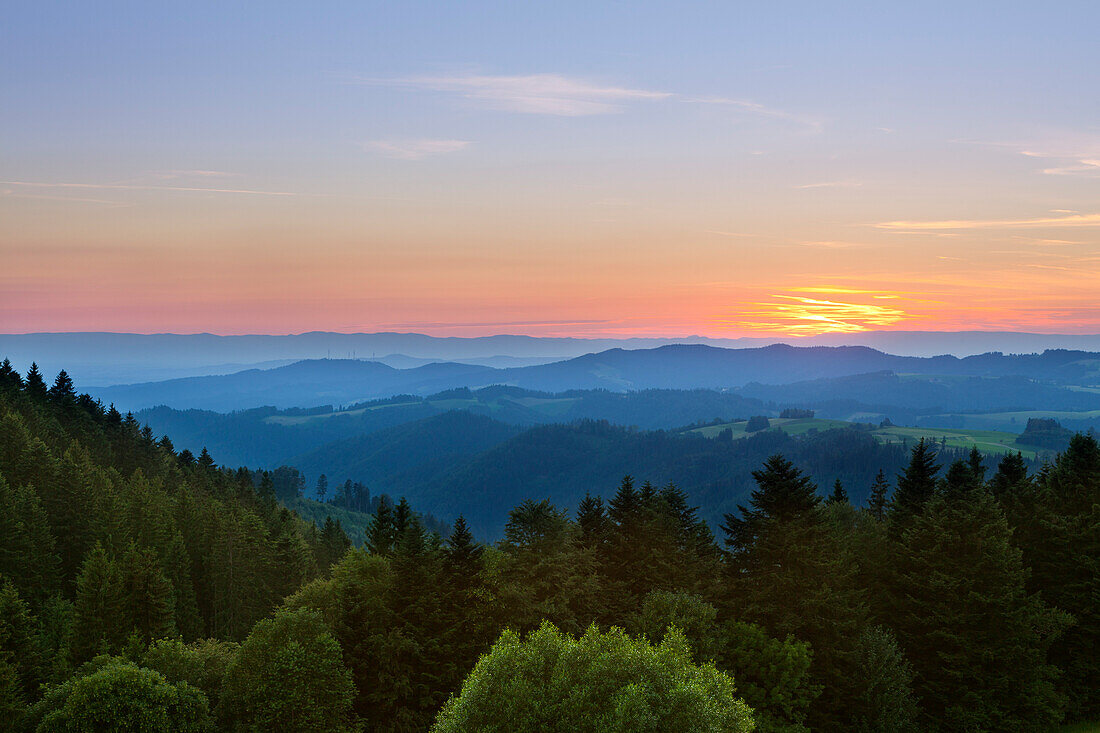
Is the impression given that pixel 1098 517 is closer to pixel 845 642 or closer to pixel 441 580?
pixel 845 642

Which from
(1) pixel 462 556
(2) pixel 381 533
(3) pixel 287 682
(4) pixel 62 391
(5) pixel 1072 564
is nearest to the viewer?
(3) pixel 287 682

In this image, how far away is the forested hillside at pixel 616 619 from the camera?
122ft

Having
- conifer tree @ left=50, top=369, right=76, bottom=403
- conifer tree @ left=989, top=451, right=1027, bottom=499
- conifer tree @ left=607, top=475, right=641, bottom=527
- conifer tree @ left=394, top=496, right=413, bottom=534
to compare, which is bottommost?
conifer tree @ left=394, top=496, right=413, bottom=534

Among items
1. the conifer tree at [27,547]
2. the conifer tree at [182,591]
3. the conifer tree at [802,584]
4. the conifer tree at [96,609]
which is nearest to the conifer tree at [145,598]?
the conifer tree at [96,609]

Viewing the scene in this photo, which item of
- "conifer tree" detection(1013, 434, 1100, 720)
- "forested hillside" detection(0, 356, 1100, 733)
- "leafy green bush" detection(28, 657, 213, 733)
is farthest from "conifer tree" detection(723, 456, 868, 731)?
"leafy green bush" detection(28, 657, 213, 733)

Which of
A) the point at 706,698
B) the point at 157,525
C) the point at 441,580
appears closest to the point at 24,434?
the point at 157,525

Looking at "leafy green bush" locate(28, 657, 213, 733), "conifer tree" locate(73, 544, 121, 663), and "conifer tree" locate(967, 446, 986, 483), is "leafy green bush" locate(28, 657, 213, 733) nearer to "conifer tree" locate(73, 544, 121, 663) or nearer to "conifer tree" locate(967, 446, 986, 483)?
"conifer tree" locate(73, 544, 121, 663)

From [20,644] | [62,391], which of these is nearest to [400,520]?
[20,644]

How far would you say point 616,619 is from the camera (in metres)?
54.4

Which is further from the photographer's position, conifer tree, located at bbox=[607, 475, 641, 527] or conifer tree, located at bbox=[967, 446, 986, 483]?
conifer tree, located at bbox=[967, 446, 986, 483]

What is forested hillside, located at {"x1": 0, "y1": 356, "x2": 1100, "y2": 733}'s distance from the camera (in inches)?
1468

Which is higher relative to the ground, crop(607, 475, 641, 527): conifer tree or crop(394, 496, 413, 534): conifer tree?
crop(607, 475, 641, 527): conifer tree

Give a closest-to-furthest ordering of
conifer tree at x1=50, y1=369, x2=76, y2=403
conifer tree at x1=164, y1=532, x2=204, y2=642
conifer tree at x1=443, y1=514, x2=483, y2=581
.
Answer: conifer tree at x1=443, y1=514, x2=483, y2=581, conifer tree at x1=164, y1=532, x2=204, y2=642, conifer tree at x1=50, y1=369, x2=76, y2=403

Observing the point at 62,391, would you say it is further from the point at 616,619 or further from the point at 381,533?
the point at 616,619
